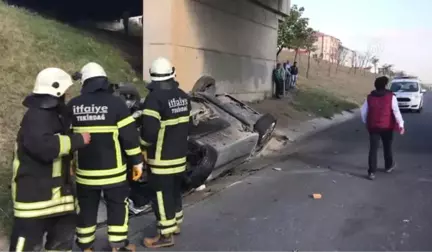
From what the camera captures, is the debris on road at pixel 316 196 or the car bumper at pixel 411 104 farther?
the car bumper at pixel 411 104

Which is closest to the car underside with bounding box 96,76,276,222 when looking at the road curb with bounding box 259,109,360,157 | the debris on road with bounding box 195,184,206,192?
the debris on road with bounding box 195,184,206,192

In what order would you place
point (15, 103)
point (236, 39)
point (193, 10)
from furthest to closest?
1. point (236, 39)
2. point (193, 10)
3. point (15, 103)

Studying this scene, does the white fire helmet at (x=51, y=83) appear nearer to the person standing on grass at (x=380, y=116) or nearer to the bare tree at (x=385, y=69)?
the person standing on grass at (x=380, y=116)

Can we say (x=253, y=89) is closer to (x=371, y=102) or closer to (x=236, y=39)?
(x=236, y=39)

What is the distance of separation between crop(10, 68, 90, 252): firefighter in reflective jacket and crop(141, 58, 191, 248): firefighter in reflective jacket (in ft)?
3.95

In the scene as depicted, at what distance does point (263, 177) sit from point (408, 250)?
3.79 metres

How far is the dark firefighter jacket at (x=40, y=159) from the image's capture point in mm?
3619

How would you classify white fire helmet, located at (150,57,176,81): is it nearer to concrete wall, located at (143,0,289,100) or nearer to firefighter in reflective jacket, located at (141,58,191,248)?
firefighter in reflective jacket, located at (141,58,191,248)

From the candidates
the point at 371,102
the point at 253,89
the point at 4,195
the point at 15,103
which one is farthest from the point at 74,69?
the point at 253,89

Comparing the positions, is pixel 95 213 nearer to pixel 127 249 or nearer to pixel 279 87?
pixel 127 249

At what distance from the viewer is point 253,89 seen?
62.4 feet

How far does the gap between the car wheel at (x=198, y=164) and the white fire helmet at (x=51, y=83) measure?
2997mm

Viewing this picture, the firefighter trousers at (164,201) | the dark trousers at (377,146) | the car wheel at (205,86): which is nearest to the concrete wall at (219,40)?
the car wheel at (205,86)

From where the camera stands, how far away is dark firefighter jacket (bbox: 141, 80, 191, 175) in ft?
15.9
